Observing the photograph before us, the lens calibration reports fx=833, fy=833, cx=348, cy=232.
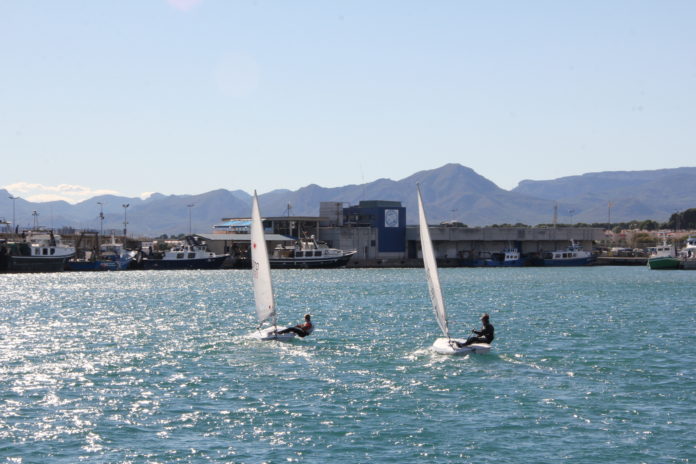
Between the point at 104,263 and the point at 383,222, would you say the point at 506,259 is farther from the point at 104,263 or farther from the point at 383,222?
the point at 104,263

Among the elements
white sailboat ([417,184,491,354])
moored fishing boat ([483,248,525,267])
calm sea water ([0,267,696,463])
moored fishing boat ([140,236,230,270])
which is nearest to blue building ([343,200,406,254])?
moored fishing boat ([483,248,525,267])

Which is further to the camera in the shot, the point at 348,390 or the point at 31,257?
the point at 31,257

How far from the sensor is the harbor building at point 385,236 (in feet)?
521

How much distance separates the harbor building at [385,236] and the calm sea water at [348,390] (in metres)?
95.7

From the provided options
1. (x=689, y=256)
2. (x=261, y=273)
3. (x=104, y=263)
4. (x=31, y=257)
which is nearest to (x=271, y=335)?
(x=261, y=273)

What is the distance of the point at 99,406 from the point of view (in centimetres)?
2953

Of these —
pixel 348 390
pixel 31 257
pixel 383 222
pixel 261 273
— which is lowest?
pixel 348 390

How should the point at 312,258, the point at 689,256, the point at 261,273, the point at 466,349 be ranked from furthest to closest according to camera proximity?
the point at 689,256
the point at 312,258
the point at 261,273
the point at 466,349

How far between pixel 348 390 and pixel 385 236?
12845 cm

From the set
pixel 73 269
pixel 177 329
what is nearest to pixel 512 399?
pixel 177 329

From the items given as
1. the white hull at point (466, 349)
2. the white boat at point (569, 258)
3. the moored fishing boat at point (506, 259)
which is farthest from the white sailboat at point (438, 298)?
the white boat at point (569, 258)

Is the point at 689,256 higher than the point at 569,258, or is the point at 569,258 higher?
the point at 689,256

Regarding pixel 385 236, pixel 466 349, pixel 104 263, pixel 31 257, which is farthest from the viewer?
pixel 385 236

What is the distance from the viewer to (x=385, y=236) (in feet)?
525
